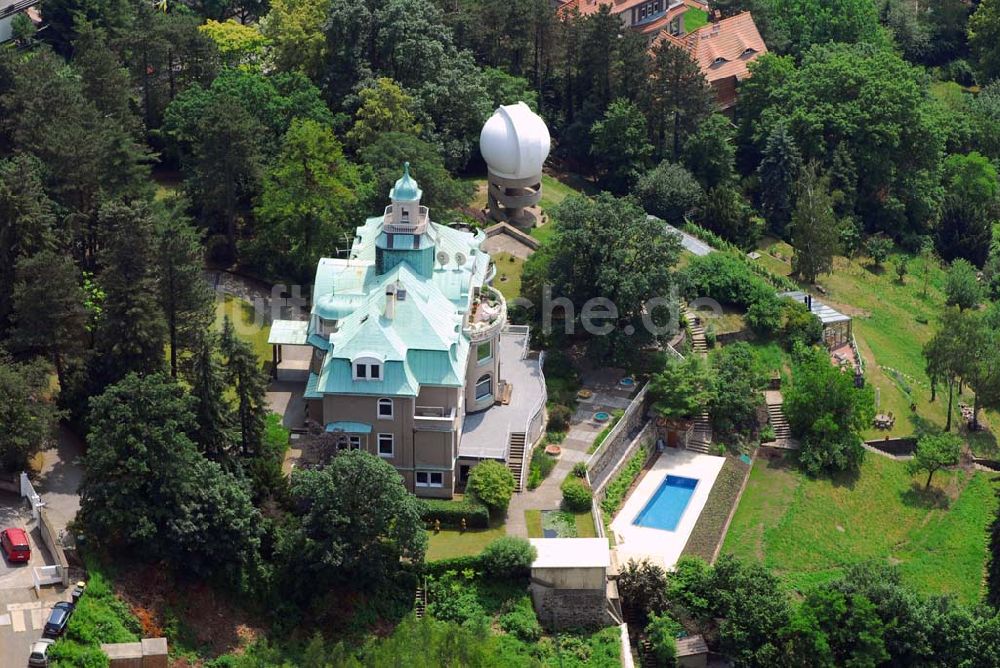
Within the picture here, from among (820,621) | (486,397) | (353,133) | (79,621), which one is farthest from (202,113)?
(820,621)

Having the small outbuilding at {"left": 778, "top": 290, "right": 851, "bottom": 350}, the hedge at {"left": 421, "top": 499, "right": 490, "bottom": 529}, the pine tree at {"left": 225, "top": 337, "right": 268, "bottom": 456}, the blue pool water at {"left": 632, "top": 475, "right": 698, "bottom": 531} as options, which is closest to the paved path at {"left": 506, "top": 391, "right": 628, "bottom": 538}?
the hedge at {"left": 421, "top": 499, "right": 490, "bottom": 529}

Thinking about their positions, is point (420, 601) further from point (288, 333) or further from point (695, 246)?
point (695, 246)

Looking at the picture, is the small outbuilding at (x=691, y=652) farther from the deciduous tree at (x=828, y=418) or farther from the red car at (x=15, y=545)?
the red car at (x=15, y=545)

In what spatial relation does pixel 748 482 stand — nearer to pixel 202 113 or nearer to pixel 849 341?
pixel 849 341

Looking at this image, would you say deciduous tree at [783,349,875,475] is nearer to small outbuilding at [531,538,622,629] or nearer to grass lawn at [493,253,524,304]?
grass lawn at [493,253,524,304]

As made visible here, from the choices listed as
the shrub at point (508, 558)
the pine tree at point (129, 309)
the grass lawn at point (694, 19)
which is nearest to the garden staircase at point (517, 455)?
the shrub at point (508, 558)

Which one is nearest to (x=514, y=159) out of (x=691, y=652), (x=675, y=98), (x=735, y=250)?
(x=735, y=250)
